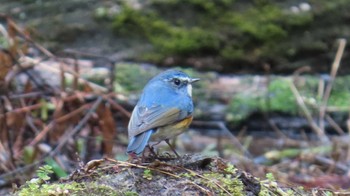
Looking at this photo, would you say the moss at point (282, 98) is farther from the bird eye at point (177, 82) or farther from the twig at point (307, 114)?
the bird eye at point (177, 82)

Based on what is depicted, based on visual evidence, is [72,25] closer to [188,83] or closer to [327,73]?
[327,73]

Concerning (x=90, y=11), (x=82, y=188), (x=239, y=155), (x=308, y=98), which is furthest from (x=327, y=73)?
(x=82, y=188)

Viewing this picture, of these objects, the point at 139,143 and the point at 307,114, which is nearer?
the point at 139,143

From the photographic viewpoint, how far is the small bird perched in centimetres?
397

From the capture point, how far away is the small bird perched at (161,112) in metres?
3.97

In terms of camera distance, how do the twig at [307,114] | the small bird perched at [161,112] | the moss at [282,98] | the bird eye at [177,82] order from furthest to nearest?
1. the moss at [282,98]
2. the twig at [307,114]
3. the bird eye at [177,82]
4. the small bird perched at [161,112]

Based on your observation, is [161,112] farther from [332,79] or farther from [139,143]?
[332,79]

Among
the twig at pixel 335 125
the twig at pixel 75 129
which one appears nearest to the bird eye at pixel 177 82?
the twig at pixel 75 129

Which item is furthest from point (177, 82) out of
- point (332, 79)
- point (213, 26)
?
point (332, 79)

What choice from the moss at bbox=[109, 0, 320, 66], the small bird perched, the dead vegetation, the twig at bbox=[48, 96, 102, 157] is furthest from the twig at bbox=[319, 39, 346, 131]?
the small bird perched

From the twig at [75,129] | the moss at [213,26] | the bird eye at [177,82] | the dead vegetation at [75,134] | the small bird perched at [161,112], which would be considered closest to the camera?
the small bird perched at [161,112]

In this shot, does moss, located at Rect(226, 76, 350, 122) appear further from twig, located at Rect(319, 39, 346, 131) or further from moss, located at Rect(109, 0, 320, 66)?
moss, located at Rect(109, 0, 320, 66)

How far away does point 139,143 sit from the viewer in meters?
3.78

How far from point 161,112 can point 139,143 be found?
22.2 inches
